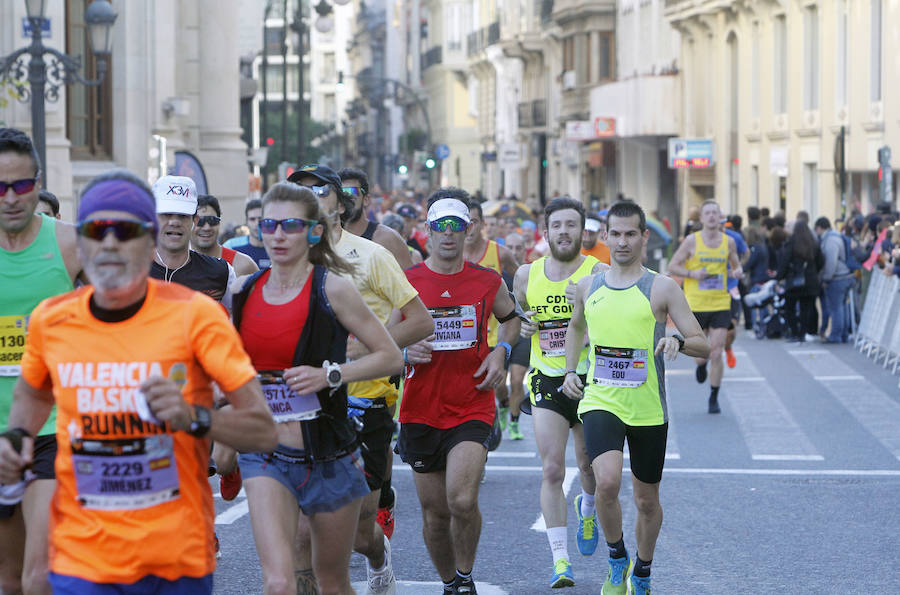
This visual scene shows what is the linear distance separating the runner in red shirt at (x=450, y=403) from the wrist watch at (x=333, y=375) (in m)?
1.95

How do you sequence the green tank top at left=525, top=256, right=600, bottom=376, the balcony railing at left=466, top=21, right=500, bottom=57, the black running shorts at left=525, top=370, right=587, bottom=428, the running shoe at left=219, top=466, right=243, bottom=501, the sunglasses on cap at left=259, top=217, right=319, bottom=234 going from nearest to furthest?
the sunglasses on cap at left=259, top=217, right=319, bottom=234 < the running shoe at left=219, top=466, right=243, bottom=501 < the black running shorts at left=525, top=370, right=587, bottom=428 < the green tank top at left=525, top=256, right=600, bottom=376 < the balcony railing at left=466, top=21, right=500, bottom=57

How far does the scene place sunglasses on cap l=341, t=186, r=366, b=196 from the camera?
839cm

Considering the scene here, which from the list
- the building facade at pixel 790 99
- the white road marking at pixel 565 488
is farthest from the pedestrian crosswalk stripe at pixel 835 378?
the white road marking at pixel 565 488

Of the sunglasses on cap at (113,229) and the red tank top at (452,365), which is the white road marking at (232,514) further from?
the sunglasses on cap at (113,229)

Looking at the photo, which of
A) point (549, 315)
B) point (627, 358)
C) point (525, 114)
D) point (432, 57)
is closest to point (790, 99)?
point (549, 315)

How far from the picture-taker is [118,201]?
405 centimetres

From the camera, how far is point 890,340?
68.1 ft

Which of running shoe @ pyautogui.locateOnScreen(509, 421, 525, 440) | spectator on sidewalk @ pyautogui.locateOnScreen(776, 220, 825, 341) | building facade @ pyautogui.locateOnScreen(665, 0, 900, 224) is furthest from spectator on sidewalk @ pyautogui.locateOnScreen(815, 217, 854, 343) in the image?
running shoe @ pyautogui.locateOnScreen(509, 421, 525, 440)

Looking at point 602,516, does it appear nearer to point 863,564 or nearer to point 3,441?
point 863,564

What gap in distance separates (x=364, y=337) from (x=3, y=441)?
65.2 inches

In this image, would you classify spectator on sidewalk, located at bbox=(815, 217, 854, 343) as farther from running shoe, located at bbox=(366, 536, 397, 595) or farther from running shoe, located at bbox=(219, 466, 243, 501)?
running shoe, located at bbox=(219, 466, 243, 501)

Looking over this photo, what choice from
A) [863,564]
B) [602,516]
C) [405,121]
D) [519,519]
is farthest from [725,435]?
[405,121]

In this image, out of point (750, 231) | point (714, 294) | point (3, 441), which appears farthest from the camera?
point (750, 231)

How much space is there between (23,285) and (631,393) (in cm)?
311
